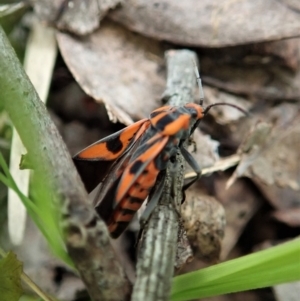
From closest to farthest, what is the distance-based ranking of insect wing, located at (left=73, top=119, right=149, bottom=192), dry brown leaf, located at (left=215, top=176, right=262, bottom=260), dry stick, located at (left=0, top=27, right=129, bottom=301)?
dry stick, located at (left=0, top=27, right=129, bottom=301) → insect wing, located at (left=73, top=119, right=149, bottom=192) → dry brown leaf, located at (left=215, top=176, right=262, bottom=260)

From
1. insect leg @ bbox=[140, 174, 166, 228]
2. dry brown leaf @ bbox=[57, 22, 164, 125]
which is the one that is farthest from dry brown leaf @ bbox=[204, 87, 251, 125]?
insect leg @ bbox=[140, 174, 166, 228]

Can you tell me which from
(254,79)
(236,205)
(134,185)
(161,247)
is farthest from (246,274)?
(254,79)

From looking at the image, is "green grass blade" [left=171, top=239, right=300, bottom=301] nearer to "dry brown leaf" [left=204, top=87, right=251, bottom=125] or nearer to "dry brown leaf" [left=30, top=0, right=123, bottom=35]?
"dry brown leaf" [left=204, top=87, right=251, bottom=125]

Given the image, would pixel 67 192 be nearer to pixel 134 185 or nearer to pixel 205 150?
pixel 134 185

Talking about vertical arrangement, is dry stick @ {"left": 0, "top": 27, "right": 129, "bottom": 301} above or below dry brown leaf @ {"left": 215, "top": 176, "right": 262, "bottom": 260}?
above

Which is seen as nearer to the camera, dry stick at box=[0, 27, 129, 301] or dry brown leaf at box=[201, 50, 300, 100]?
dry stick at box=[0, 27, 129, 301]

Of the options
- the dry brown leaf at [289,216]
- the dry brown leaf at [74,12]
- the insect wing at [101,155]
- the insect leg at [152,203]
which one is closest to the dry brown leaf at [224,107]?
the dry brown leaf at [289,216]
